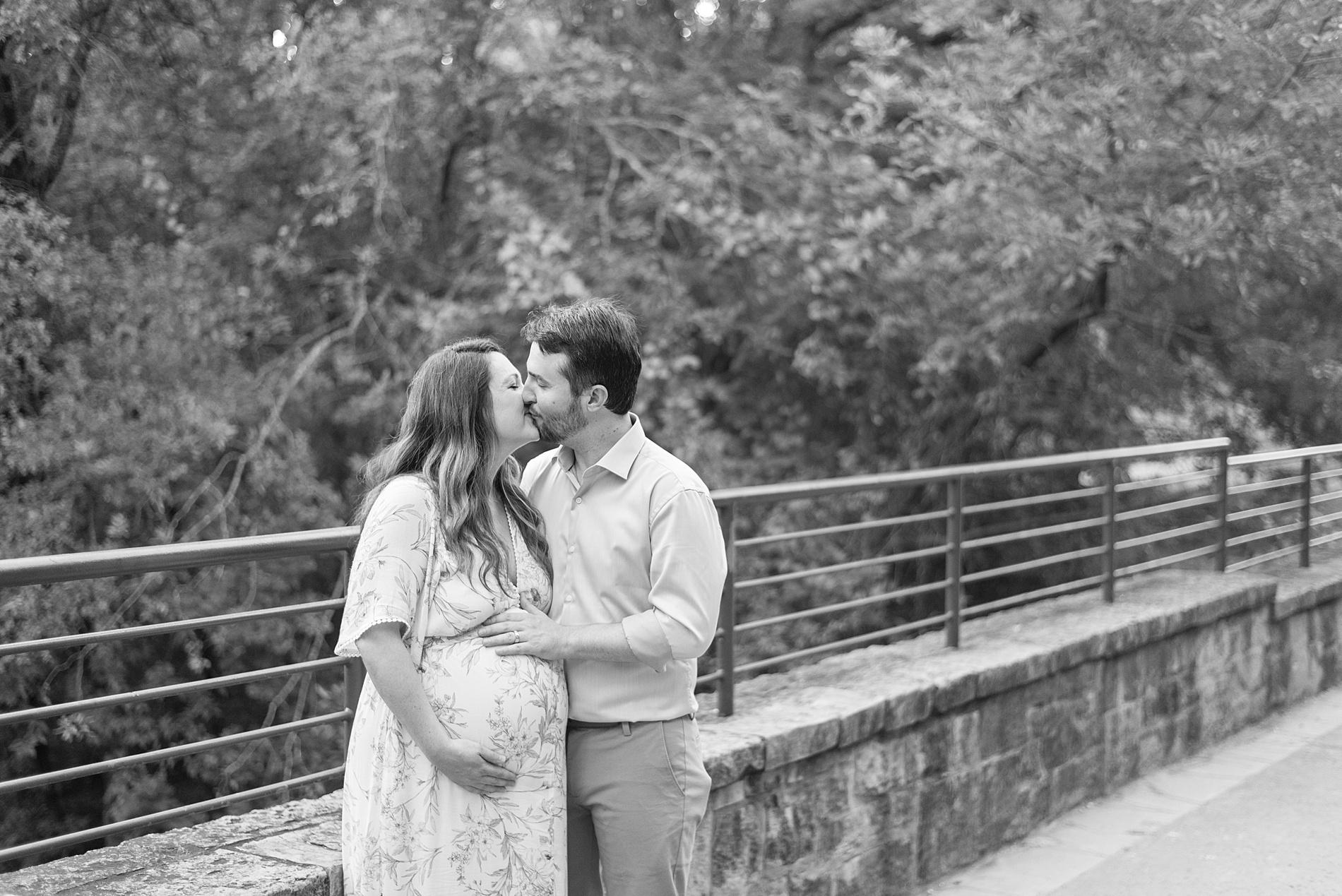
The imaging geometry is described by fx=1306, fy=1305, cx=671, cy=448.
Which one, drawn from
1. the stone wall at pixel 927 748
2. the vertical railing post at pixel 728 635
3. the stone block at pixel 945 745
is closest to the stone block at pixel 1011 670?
the stone wall at pixel 927 748

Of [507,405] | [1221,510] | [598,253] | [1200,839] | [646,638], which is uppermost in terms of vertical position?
[598,253]

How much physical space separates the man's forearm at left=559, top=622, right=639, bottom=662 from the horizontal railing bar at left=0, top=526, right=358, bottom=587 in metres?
0.76

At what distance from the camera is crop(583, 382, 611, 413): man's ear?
107 inches

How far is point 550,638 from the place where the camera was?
263 cm

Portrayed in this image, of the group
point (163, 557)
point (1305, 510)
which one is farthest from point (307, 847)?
point (1305, 510)

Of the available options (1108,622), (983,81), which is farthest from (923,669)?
(983,81)

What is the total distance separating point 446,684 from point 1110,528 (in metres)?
4.84

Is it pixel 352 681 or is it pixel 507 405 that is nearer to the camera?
pixel 507 405

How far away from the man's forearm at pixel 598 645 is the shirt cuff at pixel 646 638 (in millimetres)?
10

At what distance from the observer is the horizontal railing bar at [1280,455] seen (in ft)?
23.9

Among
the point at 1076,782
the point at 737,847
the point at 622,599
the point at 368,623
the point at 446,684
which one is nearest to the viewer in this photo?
the point at 368,623

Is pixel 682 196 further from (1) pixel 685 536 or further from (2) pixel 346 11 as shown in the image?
(1) pixel 685 536

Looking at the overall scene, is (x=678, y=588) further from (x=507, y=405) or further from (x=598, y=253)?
(x=598, y=253)

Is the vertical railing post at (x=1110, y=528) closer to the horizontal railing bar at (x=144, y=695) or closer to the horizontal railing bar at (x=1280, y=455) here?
the horizontal railing bar at (x=1280, y=455)
